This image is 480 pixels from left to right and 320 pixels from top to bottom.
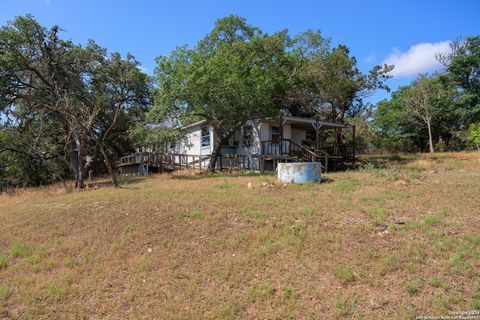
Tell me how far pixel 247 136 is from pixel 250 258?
15.6 m

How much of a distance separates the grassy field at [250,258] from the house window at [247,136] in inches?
458

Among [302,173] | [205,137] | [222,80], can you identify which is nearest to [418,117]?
[205,137]

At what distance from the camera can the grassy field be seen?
440 cm

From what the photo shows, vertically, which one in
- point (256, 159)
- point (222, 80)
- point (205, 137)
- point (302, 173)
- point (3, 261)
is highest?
point (222, 80)

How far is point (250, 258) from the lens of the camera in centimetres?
557

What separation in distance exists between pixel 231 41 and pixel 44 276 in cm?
1733

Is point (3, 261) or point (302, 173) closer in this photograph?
point (3, 261)

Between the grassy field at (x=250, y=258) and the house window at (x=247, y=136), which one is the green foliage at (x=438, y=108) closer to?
the house window at (x=247, y=136)

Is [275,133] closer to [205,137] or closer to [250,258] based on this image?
[205,137]

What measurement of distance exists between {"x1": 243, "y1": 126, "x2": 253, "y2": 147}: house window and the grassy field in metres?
11.6

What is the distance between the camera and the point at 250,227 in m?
6.84

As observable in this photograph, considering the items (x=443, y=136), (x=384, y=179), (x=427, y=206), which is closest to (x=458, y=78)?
(x=443, y=136)

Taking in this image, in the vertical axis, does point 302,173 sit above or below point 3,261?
above

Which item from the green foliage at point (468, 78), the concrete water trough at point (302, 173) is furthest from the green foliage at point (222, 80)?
the green foliage at point (468, 78)
